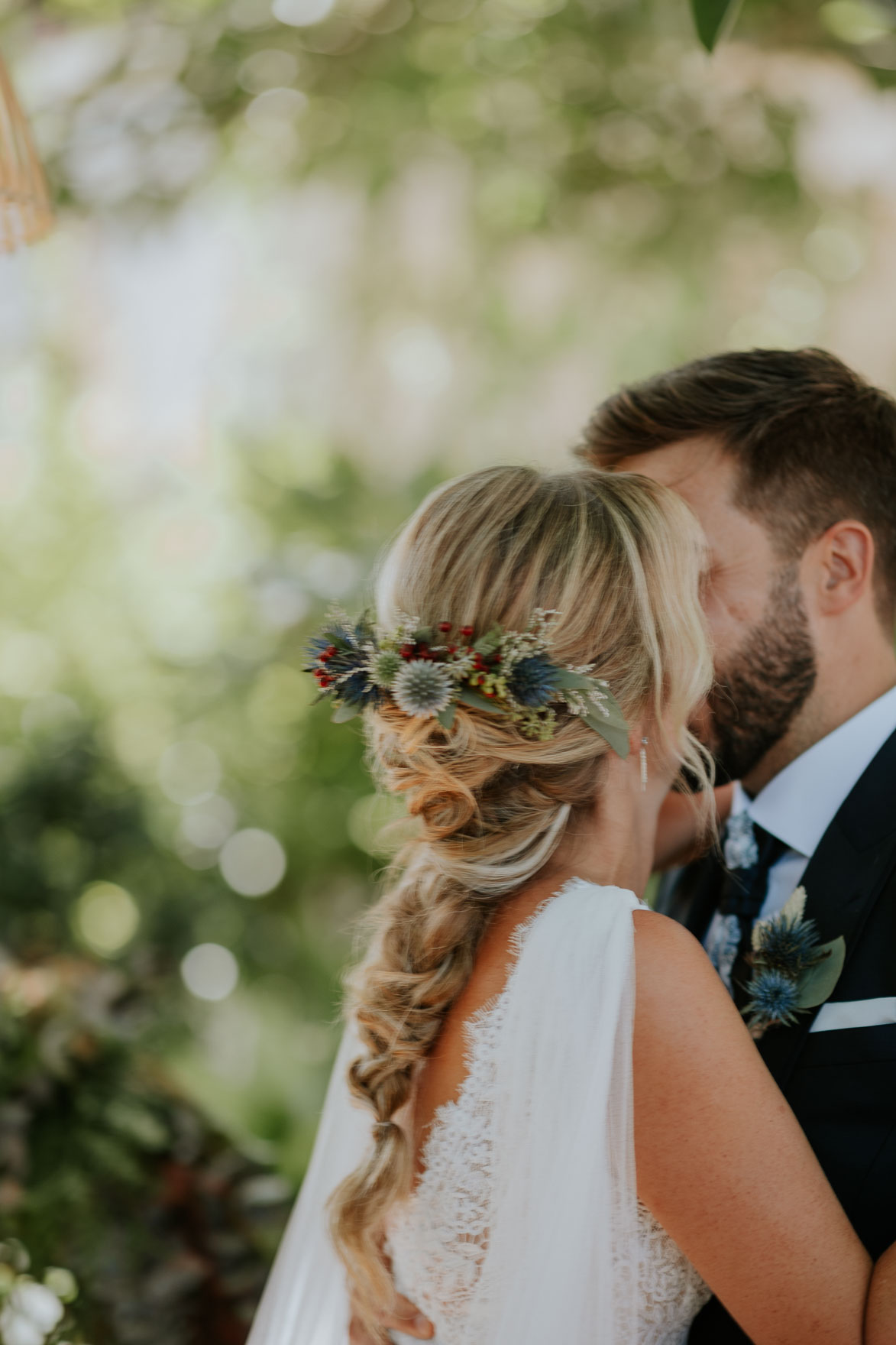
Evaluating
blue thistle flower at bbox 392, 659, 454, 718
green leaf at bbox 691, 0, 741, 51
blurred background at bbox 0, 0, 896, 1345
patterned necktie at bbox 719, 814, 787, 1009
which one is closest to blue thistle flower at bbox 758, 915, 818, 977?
patterned necktie at bbox 719, 814, 787, 1009

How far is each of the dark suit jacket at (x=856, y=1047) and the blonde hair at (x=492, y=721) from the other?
0.30m

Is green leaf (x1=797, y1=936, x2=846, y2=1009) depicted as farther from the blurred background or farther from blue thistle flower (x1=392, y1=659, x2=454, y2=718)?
the blurred background

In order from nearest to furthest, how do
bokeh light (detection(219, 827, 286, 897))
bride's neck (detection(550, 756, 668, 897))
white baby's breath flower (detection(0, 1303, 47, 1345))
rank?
bride's neck (detection(550, 756, 668, 897)) < white baby's breath flower (detection(0, 1303, 47, 1345)) < bokeh light (detection(219, 827, 286, 897))

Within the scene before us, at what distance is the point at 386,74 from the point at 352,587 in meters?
1.43

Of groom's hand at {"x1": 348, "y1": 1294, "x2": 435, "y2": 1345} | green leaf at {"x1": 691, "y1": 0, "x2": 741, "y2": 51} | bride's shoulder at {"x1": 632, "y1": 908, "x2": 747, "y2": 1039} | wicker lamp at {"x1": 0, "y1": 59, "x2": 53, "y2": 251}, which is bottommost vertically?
groom's hand at {"x1": 348, "y1": 1294, "x2": 435, "y2": 1345}

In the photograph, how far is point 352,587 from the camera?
9.84 ft

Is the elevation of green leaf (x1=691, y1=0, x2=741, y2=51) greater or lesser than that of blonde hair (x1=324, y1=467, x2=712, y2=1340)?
greater

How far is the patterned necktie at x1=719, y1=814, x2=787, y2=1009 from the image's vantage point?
1662 millimetres

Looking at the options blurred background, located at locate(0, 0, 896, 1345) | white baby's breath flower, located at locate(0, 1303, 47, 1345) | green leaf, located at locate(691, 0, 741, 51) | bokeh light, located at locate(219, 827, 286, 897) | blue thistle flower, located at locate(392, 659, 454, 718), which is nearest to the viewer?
green leaf, located at locate(691, 0, 741, 51)

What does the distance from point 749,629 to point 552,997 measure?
797 millimetres

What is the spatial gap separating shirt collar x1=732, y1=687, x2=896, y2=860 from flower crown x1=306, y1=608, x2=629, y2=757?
581mm

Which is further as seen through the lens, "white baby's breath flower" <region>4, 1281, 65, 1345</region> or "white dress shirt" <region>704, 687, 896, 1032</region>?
"white baby's breath flower" <region>4, 1281, 65, 1345</region>

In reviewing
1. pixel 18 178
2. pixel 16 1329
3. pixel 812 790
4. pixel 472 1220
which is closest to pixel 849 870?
pixel 812 790

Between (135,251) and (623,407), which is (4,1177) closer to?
(623,407)
